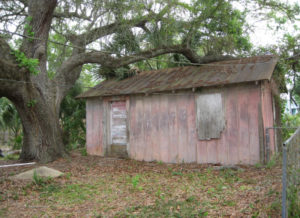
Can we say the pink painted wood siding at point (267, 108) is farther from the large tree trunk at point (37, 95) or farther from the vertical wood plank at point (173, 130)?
the large tree trunk at point (37, 95)

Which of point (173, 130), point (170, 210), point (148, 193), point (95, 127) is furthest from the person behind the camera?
point (95, 127)

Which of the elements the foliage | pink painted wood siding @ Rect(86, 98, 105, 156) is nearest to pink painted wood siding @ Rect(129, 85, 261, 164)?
pink painted wood siding @ Rect(86, 98, 105, 156)

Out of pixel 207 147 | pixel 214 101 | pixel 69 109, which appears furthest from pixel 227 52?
pixel 69 109

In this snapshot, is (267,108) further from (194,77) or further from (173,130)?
(173,130)

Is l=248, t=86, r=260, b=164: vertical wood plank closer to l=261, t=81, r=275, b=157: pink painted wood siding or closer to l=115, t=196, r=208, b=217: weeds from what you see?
l=261, t=81, r=275, b=157: pink painted wood siding

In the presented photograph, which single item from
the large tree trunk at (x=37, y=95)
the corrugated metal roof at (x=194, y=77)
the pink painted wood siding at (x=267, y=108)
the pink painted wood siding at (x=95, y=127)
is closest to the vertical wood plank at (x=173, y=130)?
the corrugated metal roof at (x=194, y=77)

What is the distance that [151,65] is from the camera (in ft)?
60.4

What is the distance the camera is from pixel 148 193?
262 inches

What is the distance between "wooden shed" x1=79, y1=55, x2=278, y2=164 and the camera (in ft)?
31.0

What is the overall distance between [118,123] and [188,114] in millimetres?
3447

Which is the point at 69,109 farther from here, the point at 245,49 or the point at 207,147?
the point at 245,49

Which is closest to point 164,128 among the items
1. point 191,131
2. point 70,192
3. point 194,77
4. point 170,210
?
point 191,131

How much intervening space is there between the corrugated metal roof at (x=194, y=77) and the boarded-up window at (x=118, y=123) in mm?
720

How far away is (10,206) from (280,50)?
11.7m
